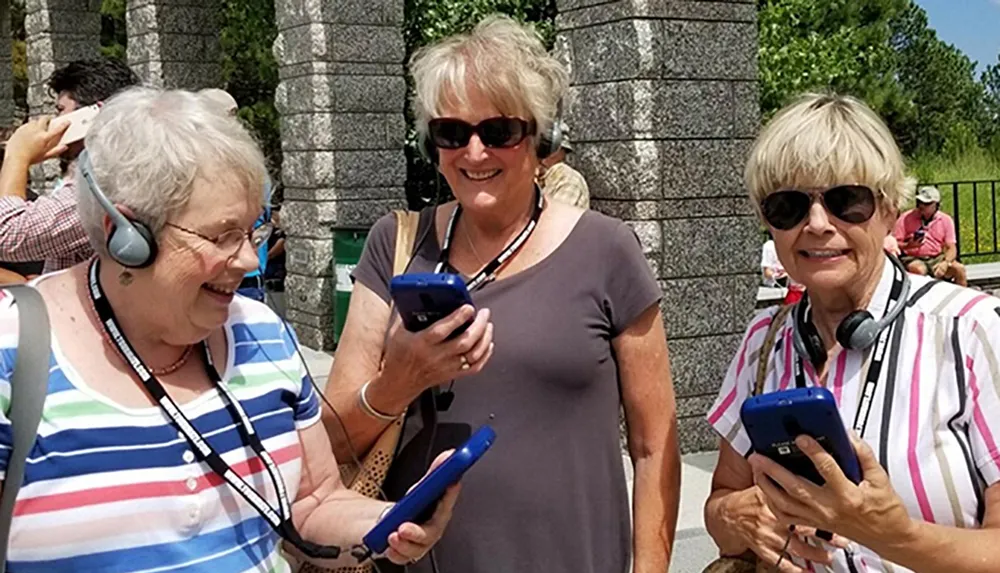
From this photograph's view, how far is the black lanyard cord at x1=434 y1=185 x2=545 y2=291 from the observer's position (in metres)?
2.37

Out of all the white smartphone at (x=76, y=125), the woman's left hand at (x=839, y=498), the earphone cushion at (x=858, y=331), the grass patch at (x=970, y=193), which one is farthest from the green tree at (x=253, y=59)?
the woman's left hand at (x=839, y=498)

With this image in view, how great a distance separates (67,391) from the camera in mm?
1725

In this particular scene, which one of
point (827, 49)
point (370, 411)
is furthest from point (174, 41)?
point (827, 49)

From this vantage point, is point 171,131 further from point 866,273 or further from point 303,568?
point 866,273

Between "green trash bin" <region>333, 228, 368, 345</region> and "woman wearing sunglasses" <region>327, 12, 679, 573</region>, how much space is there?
6712 mm

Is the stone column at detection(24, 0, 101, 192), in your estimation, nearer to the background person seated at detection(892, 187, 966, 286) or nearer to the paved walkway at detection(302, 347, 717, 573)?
the background person seated at detection(892, 187, 966, 286)

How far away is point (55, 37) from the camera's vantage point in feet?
46.6

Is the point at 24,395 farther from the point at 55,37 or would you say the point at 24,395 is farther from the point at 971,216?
the point at 971,216

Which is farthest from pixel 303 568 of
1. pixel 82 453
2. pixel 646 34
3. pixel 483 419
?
pixel 646 34

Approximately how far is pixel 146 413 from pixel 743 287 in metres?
5.01

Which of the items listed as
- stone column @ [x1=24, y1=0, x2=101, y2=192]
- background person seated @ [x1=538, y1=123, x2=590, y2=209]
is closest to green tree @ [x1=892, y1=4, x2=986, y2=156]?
stone column @ [x1=24, y1=0, x2=101, y2=192]

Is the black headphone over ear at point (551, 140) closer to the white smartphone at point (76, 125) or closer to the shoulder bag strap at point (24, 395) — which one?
the shoulder bag strap at point (24, 395)

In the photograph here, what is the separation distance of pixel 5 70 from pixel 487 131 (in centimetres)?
1765

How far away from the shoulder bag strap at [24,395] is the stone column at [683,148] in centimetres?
462
